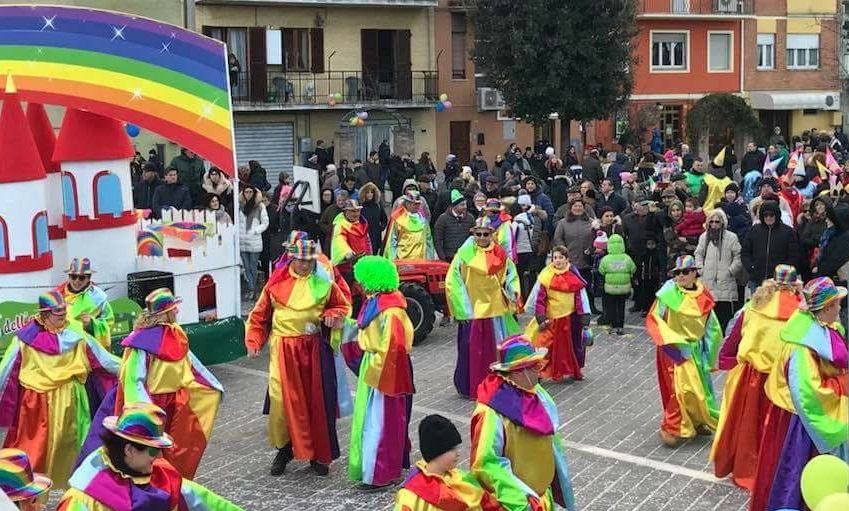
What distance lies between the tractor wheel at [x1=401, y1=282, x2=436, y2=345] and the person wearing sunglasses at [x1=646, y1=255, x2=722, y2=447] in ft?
15.9

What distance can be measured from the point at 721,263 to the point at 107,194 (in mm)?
6816

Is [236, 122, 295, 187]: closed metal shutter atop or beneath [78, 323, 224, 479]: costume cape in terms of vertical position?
atop

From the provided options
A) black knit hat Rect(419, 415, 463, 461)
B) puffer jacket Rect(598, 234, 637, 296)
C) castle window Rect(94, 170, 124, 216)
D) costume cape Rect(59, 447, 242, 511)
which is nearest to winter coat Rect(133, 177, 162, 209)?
castle window Rect(94, 170, 124, 216)

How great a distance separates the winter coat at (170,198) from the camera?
17.9 meters

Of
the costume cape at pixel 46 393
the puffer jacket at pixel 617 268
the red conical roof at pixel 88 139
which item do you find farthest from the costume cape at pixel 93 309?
the puffer jacket at pixel 617 268

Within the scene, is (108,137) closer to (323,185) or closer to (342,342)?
(342,342)

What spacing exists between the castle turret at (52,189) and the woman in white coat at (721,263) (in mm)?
7089

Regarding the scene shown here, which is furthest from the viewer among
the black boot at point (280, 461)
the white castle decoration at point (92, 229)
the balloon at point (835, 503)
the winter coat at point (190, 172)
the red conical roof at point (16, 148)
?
the winter coat at point (190, 172)

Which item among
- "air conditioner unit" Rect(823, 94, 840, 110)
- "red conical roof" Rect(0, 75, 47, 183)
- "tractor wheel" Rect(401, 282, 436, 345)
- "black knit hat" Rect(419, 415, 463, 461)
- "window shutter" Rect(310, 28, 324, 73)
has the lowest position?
"tractor wheel" Rect(401, 282, 436, 345)

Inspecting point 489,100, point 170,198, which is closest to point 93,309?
point 170,198

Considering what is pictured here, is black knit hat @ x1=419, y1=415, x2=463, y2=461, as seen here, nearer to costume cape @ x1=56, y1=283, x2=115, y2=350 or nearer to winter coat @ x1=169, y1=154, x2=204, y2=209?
costume cape @ x1=56, y1=283, x2=115, y2=350

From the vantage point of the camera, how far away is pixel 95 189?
13.4 meters

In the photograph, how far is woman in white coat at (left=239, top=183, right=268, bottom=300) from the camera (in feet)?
58.8

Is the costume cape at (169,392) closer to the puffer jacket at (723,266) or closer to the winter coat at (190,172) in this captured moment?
the puffer jacket at (723,266)
